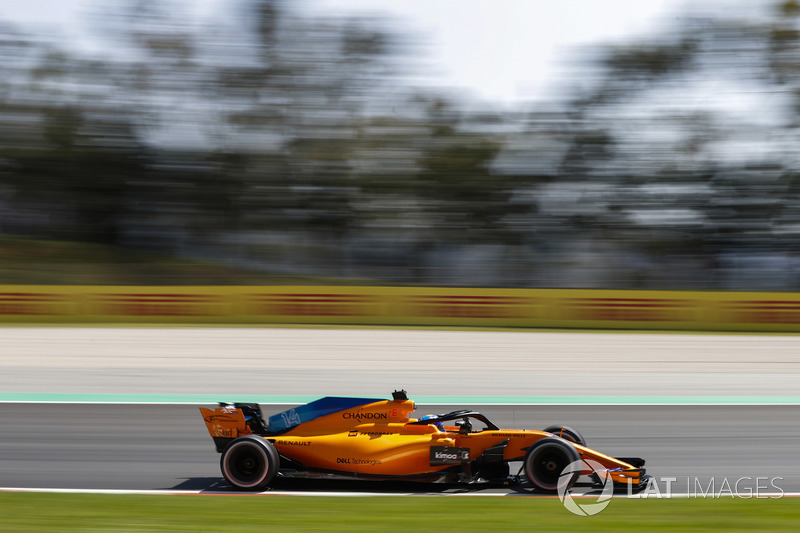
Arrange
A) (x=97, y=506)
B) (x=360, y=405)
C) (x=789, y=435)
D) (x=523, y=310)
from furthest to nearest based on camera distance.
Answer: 1. (x=523, y=310)
2. (x=789, y=435)
3. (x=360, y=405)
4. (x=97, y=506)

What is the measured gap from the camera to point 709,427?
771 centimetres

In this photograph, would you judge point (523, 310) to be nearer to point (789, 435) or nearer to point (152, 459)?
point (789, 435)

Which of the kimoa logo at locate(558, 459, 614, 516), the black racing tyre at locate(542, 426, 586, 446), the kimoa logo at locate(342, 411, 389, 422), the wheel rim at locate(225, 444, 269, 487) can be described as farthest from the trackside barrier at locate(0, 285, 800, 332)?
the kimoa logo at locate(558, 459, 614, 516)

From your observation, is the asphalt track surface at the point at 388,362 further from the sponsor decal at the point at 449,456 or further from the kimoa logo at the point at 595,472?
the kimoa logo at the point at 595,472

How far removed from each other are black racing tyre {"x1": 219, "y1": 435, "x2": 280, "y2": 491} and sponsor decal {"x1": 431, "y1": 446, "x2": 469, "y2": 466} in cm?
102

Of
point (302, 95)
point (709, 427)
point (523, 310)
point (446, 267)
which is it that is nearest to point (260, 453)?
point (709, 427)

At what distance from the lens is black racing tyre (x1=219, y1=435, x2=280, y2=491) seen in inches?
210

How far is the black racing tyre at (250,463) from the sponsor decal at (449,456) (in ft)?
3.34

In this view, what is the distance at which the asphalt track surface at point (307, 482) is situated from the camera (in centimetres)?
578

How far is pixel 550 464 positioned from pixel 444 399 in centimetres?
435

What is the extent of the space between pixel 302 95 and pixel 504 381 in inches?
713

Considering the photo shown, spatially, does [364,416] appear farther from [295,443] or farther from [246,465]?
[246,465]

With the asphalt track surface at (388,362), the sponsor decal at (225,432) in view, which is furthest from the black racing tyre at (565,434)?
the asphalt track surface at (388,362)

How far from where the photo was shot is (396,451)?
5.32m
